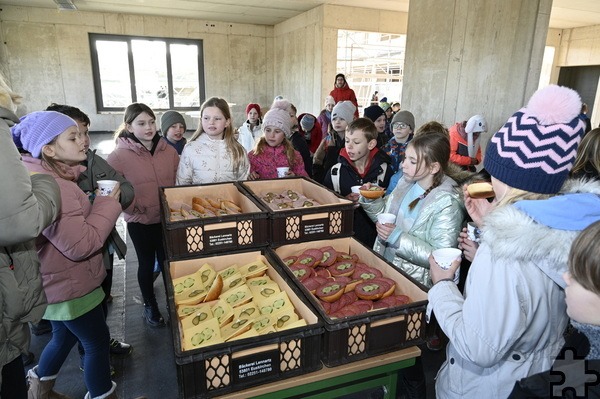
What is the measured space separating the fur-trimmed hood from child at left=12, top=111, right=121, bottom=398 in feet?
5.31

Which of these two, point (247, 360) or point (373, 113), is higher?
point (373, 113)

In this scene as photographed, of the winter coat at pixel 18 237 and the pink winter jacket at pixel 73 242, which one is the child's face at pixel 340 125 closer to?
the pink winter jacket at pixel 73 242

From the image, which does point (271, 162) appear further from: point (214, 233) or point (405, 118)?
point (405, 118)

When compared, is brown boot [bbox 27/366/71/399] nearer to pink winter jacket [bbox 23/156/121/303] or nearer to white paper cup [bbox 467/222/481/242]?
pink winter jacket [bbox 23/156/121/303]

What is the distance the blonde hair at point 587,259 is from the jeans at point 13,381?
1.80 m

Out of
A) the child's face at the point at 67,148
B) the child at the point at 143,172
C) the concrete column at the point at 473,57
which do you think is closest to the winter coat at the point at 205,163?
the child at the point at 143,172

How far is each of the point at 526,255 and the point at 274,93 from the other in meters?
14.9

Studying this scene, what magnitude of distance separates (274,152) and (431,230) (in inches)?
68.9

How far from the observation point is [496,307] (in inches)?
40.3

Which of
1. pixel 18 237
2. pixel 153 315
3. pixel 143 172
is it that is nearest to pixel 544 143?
pixel 18 237

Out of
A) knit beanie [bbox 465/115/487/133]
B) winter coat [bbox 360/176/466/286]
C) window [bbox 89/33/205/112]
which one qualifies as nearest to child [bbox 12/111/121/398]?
winter coat [bbox 360/176/466/286]

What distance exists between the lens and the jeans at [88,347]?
6.06ft

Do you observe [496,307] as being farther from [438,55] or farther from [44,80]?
[44,80]

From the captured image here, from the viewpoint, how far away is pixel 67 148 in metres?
1.79
